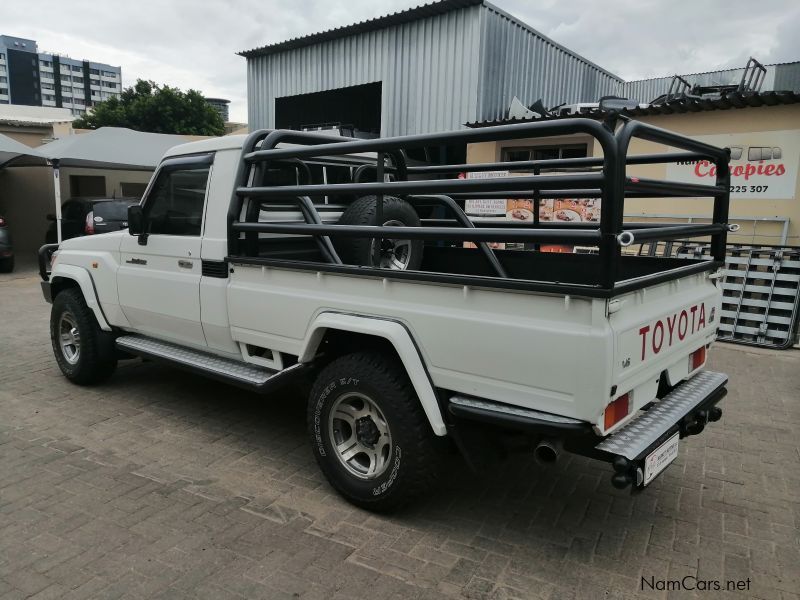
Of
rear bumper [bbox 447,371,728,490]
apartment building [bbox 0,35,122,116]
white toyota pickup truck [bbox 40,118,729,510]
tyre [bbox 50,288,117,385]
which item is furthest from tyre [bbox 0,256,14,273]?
apartment building [bbox 0,35,122,116]

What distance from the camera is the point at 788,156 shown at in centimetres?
796

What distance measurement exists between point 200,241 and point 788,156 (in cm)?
771

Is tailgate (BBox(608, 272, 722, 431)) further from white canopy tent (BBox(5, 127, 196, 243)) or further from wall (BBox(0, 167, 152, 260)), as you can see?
wall (BBox(0, 167, 152, 260))

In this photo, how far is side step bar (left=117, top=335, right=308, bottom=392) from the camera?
11.8 ft

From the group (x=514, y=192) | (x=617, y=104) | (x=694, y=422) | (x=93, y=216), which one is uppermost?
(x=617, y=104)

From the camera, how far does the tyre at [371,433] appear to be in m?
3.04

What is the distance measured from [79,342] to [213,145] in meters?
2.39

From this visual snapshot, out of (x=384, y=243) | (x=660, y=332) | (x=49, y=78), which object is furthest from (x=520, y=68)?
(x=49, y=78)

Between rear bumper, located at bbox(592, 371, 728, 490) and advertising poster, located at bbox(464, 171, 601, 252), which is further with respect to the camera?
advertising poster, located at bbox(464, 171, 601, 252)

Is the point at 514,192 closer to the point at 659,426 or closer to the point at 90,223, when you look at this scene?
the point at 659,426

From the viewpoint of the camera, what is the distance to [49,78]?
131 meters

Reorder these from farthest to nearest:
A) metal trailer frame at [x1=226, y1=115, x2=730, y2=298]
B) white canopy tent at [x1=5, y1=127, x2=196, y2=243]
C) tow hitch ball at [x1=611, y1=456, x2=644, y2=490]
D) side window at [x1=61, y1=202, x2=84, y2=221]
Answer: side window at [x1=61, y1=202, x2=84, y2=221] → white canopy tent at [x1=5, y1=127, x2=196, y2=243] → tow hitch ball at [x1=611, y1=456, x2=644, y2=490] → metal trailer frame at [x1=226, y1=115, x2=730, y2=298]

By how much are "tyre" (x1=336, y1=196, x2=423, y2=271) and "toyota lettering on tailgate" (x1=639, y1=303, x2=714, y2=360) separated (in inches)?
55.8

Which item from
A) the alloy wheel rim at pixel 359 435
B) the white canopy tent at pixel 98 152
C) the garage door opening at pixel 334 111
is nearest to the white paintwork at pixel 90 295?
the alloy wheel rim at pixel 359 435
